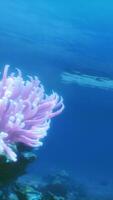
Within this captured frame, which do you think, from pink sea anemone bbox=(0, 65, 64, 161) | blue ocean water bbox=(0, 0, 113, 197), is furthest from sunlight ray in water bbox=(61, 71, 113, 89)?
pink sea anemone bbox=(0, 65, 64, 161)

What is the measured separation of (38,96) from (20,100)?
1.36ft

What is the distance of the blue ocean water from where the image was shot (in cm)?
1280

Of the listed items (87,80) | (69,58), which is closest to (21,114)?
(69,58)

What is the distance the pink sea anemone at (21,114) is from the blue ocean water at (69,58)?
8.58m

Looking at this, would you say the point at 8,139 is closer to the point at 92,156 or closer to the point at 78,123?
the point at 78,123

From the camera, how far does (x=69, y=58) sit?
15539 millimetres

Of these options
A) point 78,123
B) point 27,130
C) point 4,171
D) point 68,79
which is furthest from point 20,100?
point 78,123

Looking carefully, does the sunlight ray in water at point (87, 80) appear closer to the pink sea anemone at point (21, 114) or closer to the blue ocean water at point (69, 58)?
the blue ocean water at point (69, 58)

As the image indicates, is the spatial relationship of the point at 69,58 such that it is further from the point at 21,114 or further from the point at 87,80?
the point at 21,114

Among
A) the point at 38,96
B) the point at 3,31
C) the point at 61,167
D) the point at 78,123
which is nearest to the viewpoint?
the point at 38,96

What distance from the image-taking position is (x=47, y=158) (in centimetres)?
2448

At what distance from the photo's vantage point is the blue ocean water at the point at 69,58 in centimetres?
1280

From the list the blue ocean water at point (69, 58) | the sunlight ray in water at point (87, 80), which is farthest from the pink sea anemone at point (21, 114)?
the sunlight ray in water at point (87, 80)

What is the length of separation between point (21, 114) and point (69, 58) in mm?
11832
